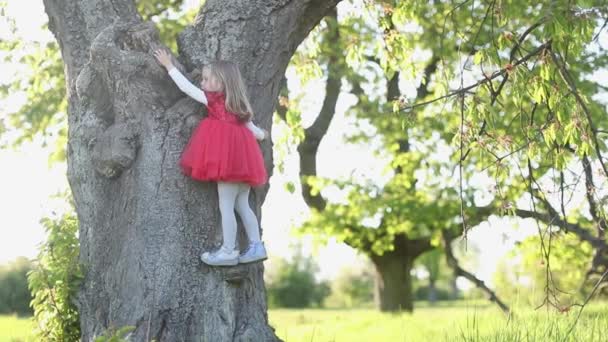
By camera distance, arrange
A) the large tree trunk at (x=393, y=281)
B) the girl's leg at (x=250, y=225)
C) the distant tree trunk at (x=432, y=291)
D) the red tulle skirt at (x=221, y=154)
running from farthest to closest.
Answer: the distant tree trunk at (x=432, y=291)
the large tree trunk at (x=393, y=281)
the girl's leg at (x=250, y=225)
the red tulle skirt at (x=221, y=154)

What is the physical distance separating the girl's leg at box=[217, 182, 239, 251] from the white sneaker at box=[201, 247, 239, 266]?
0.03 m

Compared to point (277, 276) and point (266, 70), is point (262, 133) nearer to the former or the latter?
point (266, 70)

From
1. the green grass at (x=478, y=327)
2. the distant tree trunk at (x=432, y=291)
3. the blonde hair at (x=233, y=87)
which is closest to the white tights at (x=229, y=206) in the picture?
the blonde hair at (x=233, y=87)

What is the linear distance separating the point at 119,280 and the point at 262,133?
1.42 m

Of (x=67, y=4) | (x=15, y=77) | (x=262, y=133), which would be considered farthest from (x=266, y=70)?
(x=15, y=77)

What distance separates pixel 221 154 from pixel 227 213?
400 millimetres

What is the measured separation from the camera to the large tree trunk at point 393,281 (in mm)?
14484

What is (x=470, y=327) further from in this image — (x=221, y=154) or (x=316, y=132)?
(x=316, y=132)

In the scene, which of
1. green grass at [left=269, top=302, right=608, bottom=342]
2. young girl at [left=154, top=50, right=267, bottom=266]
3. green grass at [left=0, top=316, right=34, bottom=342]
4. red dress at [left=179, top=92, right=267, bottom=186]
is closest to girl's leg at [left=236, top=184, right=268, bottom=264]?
young girl at [left=154, top=50, right=267, bottom=266]

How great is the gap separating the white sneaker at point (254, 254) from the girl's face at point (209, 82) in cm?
110

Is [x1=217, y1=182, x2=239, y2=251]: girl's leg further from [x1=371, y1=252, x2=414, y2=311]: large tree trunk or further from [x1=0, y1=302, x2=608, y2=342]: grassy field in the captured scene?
[x1=371, y1=252, x2=414, y2=311]: large tree trunk

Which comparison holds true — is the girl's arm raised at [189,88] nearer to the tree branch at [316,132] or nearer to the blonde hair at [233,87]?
the blonde hair at [233,87]

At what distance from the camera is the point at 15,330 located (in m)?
8.47

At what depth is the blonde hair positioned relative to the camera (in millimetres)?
5207
